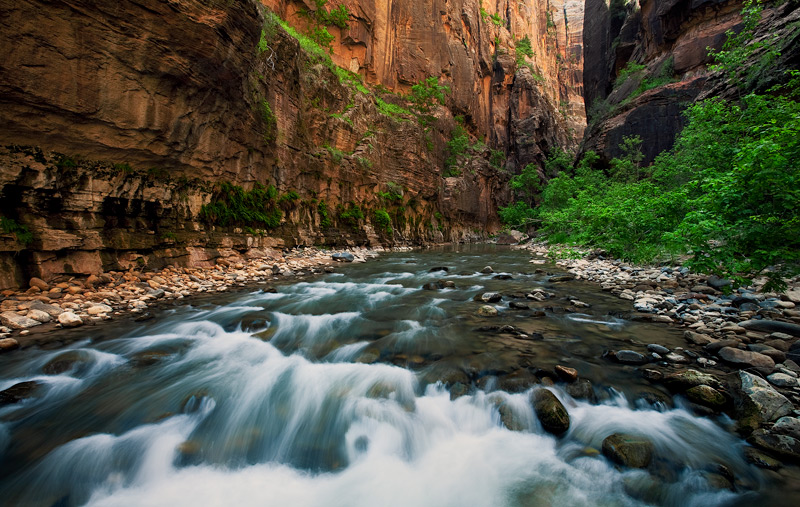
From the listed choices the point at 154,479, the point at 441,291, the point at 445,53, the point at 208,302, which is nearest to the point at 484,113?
the point at 445,53

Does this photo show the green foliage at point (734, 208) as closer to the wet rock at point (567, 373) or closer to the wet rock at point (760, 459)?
the wet rock at point (760, 459)

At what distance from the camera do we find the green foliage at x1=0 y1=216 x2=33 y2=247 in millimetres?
5145

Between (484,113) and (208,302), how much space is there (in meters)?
43.5

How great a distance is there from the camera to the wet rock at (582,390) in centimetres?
302

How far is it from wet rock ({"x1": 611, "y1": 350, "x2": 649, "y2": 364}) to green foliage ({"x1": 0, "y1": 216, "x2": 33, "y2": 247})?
9371 mm

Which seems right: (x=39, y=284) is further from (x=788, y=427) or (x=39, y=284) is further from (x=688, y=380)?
(x=788, y=427)

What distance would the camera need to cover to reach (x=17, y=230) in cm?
529

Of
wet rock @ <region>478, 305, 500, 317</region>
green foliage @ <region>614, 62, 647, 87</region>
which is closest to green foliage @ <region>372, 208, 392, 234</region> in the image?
wet rock @ <region>478, 305, 500, 317</region>

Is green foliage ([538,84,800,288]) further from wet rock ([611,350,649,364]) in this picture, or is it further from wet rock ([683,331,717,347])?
wet rock ([611,350,649,364])

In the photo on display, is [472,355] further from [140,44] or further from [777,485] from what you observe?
[140,44]

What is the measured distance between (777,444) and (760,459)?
0.19 meters

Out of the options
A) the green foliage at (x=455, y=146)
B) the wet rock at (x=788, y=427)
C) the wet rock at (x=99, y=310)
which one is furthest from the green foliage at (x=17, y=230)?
the green foliage at (x=455, y=146)

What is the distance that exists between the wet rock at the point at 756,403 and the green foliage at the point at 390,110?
2248cm

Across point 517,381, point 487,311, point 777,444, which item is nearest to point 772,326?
point 777,444
